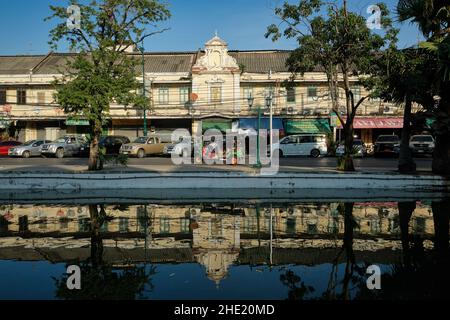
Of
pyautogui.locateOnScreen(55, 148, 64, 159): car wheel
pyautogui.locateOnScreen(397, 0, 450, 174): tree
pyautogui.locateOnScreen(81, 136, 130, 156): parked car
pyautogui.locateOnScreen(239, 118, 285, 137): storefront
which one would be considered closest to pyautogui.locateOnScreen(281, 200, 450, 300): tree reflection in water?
pyautogui.locateOnScreen(397, 0, 450, 174): tree

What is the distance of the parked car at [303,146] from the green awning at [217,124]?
20.8ft

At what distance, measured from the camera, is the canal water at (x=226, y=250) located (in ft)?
21.0

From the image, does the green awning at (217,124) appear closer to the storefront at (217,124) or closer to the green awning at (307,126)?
the storefront at (217,124)

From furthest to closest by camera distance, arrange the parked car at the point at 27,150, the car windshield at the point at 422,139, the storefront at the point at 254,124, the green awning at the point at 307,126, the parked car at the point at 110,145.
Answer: the green awning at the point at 307,126, the storefront at the point at 254,124, the parked car at the point at 110,145, the parked car at the point at 27,150, the car windshield at the point at 422,139

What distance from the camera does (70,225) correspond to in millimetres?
11164

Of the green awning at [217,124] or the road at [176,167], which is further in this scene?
the green awning at [217,124]

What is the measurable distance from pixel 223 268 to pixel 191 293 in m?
1.34

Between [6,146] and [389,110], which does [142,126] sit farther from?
[389,110]

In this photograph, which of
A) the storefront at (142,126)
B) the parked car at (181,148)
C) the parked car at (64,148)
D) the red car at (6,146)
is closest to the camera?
the parked car at (181,148)

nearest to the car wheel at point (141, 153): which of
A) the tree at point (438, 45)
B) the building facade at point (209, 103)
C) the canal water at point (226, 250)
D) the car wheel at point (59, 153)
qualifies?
the car wheel at point (59, 153)

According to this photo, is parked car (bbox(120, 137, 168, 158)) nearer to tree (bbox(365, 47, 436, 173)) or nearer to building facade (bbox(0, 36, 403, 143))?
building facade (bbox(0, 36, 403, 143))

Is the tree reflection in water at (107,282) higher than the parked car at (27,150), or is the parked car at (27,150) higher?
the parked car at (27,150)

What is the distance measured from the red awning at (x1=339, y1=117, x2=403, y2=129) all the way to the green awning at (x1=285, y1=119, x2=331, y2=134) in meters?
1.27
